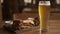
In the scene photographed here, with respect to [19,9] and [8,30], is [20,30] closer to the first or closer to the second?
[8,30]

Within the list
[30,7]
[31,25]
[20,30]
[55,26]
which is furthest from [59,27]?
[30,7]

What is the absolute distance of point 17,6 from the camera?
3.16 m

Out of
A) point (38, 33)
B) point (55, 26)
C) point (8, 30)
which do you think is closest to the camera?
point (38, 33)

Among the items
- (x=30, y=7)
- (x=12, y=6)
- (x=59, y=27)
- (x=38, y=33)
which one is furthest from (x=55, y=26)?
(x=30, y=7)

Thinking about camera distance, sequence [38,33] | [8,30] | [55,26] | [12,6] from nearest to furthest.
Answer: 1. [38,33]
2. [8,30]
3. [55,26]
4. [12,6]

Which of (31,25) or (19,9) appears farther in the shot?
(19,9)

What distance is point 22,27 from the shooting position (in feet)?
3.95

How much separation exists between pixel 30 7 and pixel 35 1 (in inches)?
6.1

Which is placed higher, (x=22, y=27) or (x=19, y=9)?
(x=22, y=27)

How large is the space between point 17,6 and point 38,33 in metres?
2.08

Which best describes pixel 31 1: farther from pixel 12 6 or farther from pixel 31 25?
pixel 31 25

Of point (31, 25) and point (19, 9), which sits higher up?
point (31, 25)

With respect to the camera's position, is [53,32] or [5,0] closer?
[53,32]

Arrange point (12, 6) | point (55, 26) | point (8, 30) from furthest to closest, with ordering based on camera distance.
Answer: point (12, 6), point (55, 26), point (8, 30)
